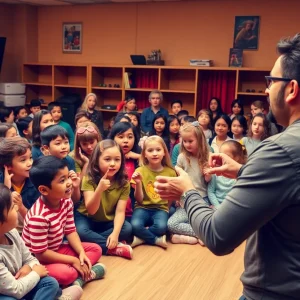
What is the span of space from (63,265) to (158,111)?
3709 millimetres

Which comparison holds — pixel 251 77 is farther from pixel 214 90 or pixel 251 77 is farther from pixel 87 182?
pixel 87 182

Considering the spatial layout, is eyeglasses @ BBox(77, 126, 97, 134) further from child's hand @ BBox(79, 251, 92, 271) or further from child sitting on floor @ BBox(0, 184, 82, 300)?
child sitting on floor @ BBox(0, 184, 82, 300)

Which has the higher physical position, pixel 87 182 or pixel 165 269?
pixel 87 182

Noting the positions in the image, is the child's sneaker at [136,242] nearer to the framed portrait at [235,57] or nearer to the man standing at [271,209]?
the man standing at [271,209]

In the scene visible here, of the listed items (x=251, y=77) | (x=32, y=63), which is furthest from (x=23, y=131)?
(x=251, y=77)

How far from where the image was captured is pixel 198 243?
2.97 metres

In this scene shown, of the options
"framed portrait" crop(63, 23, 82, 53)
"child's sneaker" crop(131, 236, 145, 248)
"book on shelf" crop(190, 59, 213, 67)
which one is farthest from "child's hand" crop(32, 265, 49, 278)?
"framed portrait" crop(63, 23, 82, 53)

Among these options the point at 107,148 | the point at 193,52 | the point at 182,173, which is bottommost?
the point at 107,148

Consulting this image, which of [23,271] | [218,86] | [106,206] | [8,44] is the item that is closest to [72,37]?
[8,44]

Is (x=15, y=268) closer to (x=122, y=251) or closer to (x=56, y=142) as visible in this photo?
(x=122, y=251)

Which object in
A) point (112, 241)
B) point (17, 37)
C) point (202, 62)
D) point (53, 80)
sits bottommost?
point (112, 241)

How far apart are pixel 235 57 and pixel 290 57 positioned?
506 cm

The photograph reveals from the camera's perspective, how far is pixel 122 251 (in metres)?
2.67

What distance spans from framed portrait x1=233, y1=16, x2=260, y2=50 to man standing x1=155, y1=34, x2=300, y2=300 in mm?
5162
